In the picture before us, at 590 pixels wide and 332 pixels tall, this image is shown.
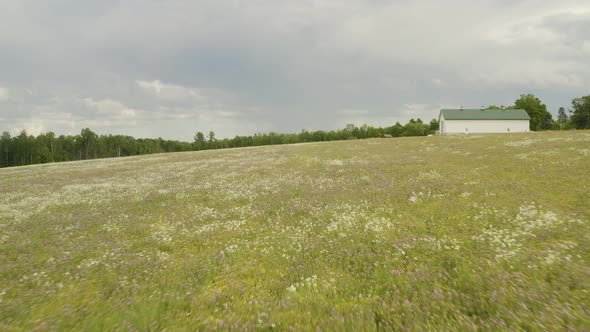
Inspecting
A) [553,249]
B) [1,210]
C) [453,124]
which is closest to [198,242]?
[553,249]

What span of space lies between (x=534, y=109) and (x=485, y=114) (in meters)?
54.2

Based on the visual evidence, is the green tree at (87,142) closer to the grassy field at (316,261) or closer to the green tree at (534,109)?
the grassy field at (316,261)

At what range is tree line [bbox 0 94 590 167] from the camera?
112 m

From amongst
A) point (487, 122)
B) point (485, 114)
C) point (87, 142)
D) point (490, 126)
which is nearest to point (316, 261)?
point (487, 122)

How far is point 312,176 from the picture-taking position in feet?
80.7

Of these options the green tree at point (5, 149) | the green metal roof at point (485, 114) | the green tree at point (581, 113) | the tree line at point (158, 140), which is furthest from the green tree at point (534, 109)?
the green tree at point (5, 149)

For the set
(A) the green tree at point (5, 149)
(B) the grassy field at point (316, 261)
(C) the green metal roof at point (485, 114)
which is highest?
(C) the green metal roof at point (485, 114)

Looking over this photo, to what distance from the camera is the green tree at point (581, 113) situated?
9862 centimetres

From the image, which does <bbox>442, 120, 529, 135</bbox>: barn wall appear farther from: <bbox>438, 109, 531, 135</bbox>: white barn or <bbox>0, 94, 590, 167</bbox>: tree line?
<bbox>0, 94, 590, 167</bbox>: tree line

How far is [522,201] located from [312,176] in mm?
15567

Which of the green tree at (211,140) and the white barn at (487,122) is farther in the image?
the green tree at (211,140)

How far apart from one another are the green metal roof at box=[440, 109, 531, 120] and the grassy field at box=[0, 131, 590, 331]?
90065 mm

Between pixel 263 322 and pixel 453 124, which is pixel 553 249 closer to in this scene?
pixel 263 322

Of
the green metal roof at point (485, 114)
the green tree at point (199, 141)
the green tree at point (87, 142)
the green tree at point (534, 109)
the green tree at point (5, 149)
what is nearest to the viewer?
the green metal roof at point (485, 114)
